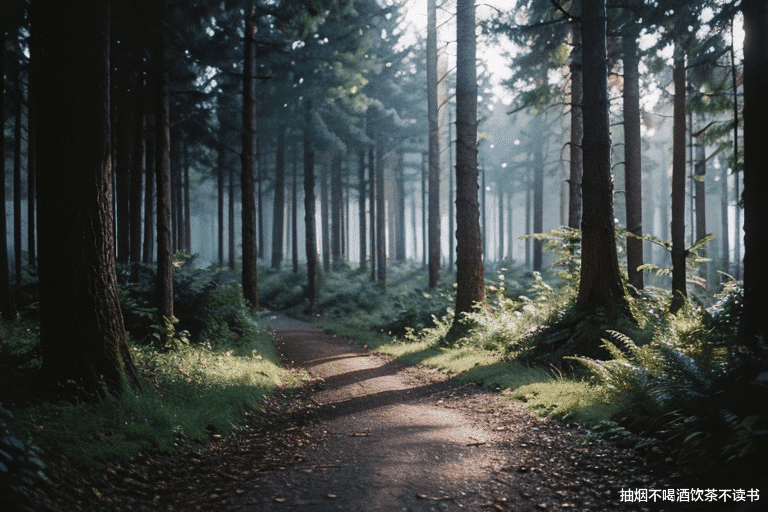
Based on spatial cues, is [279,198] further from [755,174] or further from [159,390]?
[755,174]

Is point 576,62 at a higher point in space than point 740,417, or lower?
higher

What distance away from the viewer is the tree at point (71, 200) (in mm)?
5277

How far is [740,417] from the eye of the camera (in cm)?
381

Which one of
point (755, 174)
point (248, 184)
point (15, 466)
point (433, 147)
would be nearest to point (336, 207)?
point (433, 147)

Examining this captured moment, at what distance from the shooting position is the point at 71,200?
5289mm

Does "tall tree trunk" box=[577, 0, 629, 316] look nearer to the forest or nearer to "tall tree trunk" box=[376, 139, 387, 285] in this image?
the forest

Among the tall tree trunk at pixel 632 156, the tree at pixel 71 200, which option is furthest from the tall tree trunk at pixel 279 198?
the tree at pixel 71 200

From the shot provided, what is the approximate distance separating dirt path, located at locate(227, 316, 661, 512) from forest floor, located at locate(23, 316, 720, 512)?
1 centimetres

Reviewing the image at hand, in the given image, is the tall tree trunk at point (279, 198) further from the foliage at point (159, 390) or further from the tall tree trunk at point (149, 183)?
the foliage at point (159, 390)

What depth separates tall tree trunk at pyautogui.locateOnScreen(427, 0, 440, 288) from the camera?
2105 cm

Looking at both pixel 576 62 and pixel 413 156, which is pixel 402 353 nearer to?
pixel 576 62

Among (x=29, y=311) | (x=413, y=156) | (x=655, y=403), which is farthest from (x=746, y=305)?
(x=413, y=156)

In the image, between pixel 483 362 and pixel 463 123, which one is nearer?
pixel 483 362

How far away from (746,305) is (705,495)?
294cm
